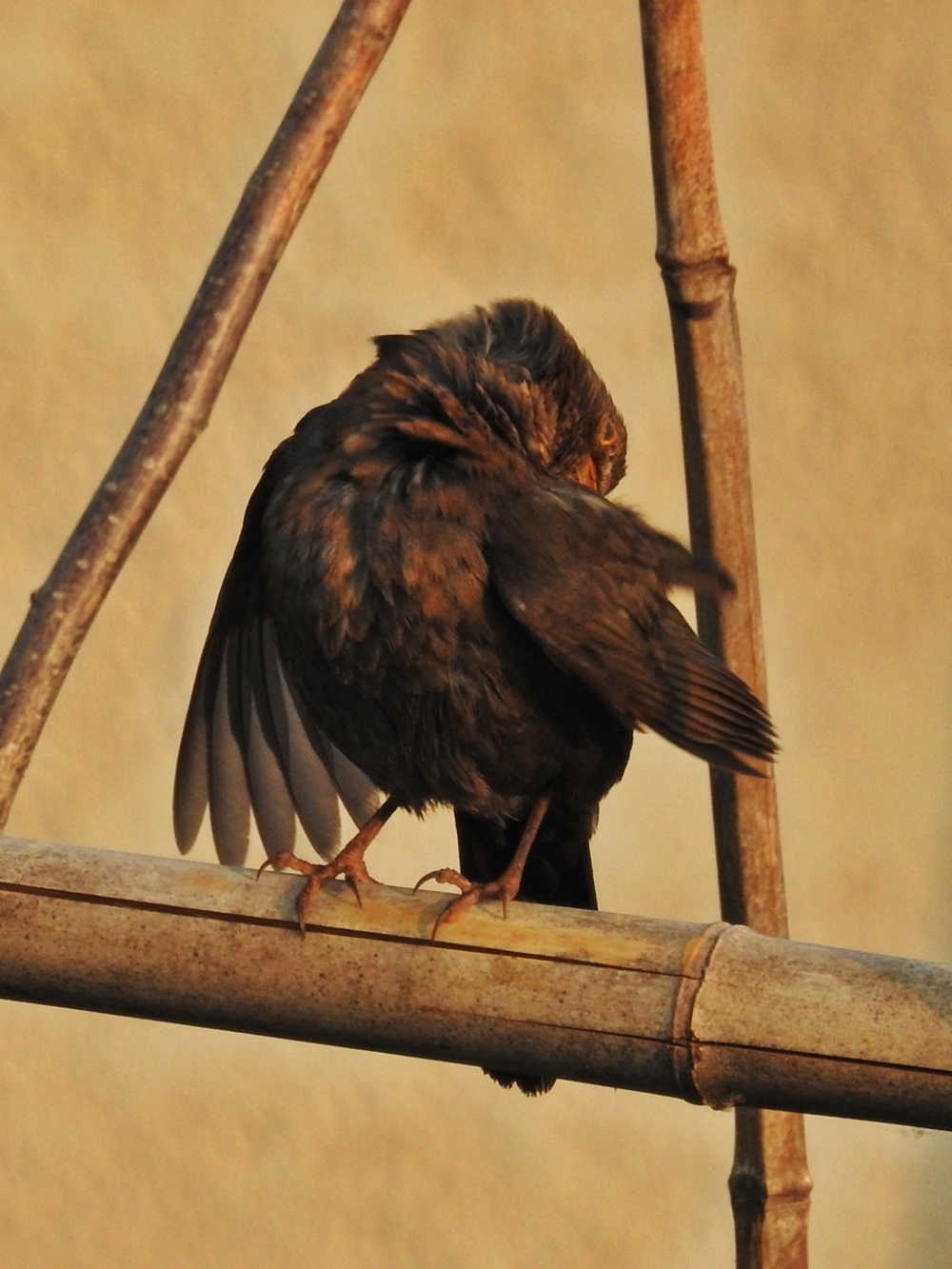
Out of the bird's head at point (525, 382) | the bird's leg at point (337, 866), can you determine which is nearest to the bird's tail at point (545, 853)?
the bird's leg at point (337, 866)

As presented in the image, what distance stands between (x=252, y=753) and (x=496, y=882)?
0.62 m

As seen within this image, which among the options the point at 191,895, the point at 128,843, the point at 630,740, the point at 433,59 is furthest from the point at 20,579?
the point at 191,895

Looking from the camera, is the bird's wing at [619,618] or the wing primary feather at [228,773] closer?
the bird's wing at [619,618]

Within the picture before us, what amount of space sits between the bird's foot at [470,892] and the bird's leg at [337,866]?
0.23 feet

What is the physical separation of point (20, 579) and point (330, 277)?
2.12 feet

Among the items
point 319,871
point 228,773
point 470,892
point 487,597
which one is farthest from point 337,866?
point 228,773

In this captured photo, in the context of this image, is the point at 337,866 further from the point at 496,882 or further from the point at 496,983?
the point at 496,983

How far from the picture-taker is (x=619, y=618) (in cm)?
213

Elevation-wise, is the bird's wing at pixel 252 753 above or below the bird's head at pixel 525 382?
below

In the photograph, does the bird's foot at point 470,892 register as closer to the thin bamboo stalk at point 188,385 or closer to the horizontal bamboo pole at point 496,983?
the horizontal bamboo pole at point 496,983

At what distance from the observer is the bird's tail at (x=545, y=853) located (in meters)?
2.40

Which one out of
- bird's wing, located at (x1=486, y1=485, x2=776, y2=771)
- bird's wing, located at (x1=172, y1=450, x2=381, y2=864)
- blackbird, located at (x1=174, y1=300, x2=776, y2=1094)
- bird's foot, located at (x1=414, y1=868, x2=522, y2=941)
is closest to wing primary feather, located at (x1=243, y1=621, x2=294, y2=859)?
bird's wing, located at (x1=172, y1=450, x2=381, y2=864)

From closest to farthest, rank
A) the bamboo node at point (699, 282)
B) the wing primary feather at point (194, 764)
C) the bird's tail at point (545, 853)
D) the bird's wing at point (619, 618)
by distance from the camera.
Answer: the bird's wing at point (619, 618)
the bamboo node at point (699, 282)
the bird's tail at point (545, 853)
the wing primary feather at point (194, 764)

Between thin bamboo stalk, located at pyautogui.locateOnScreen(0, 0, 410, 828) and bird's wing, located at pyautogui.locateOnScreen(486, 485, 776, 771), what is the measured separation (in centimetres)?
36
